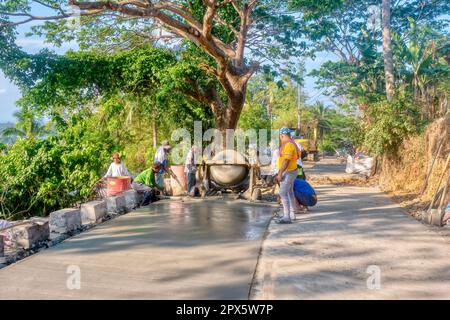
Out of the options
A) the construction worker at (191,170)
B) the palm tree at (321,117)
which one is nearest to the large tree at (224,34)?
the construction worker at (191,170)

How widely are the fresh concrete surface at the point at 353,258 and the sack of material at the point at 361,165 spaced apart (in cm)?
899

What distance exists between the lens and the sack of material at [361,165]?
17652mm

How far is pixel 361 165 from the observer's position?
18156 millimetres

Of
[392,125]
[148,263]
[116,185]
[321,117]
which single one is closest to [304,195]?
[116,185]

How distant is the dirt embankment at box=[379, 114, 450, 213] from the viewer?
982cm

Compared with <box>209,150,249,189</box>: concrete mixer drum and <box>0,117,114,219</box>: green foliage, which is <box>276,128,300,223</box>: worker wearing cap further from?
<box>0,117,114,219</box>: green foliage

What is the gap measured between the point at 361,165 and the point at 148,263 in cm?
1460

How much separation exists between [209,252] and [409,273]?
8.31ft

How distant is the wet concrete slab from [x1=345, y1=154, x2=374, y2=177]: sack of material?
35.6ft

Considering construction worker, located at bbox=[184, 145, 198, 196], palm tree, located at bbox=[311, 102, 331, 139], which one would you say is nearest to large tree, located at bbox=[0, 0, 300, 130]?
construction worker, located at bbox=[184, 145, 198, 196]
